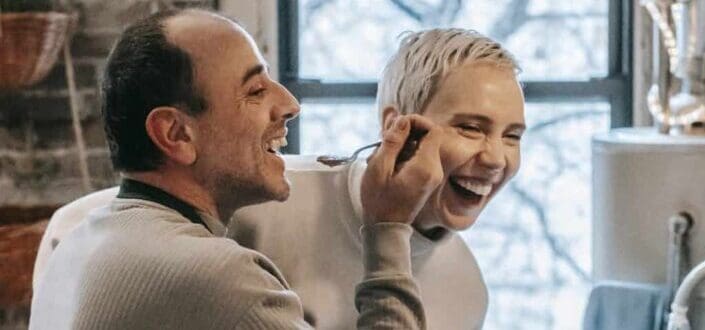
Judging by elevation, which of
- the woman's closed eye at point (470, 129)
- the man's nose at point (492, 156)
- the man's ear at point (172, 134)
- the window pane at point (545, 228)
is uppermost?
the man's ear at point (172, 134)

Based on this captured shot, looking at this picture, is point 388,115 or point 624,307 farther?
point 624,307

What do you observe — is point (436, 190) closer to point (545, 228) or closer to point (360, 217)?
point (360, 217)

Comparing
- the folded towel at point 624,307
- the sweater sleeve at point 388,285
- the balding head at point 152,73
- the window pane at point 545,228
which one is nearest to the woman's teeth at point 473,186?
the sweater sleeve at point 388,285

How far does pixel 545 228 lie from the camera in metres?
2.50

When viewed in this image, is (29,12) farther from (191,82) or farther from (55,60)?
(191,82)

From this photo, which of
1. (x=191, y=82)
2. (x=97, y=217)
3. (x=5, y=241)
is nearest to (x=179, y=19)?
(x=191, y=82)

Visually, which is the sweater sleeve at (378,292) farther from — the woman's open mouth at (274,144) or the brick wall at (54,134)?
the brick wall at (54,134)

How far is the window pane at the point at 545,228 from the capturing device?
2.49 metres

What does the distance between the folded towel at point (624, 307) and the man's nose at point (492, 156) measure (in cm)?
62

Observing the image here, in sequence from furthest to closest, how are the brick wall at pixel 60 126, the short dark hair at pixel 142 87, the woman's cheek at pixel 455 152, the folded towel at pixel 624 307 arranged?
the brick wall at pixel 60 126 → the folded towel at pixel 624 307 → the woman's cheek at pixel 455 152 → the short dark hair at pixel 142 87

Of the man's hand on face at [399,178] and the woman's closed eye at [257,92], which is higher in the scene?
the woman's closed eye at [257,92]

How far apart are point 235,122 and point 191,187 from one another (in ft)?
0.25

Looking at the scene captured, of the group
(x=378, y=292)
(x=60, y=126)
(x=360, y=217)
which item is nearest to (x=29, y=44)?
(x=60, y=126)

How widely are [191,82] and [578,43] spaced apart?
5.07 feet
